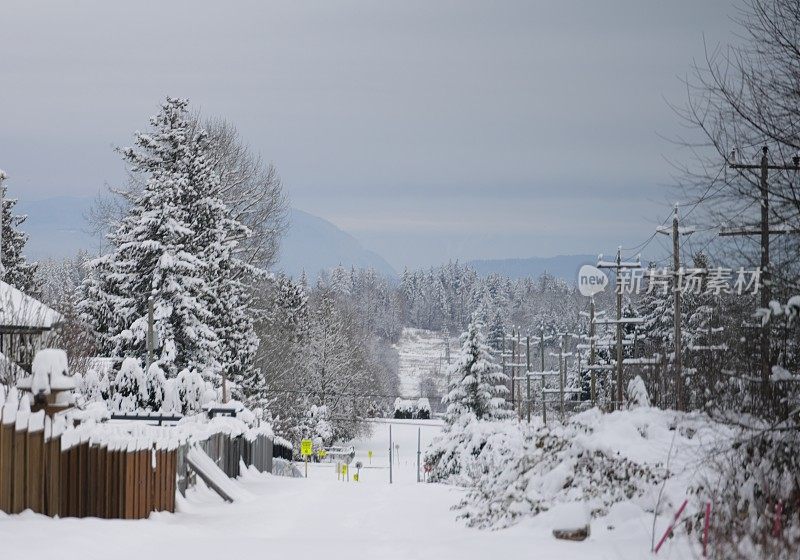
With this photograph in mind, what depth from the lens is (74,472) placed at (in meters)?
11.5

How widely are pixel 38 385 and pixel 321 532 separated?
439 cm

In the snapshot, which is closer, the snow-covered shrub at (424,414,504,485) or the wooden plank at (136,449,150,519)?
the wooden plank at (136,449,150,519)

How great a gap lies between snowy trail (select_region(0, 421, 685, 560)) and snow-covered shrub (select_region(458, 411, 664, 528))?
1.47ft


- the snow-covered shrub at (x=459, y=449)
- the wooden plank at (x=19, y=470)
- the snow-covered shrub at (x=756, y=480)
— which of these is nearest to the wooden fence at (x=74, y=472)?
the wooden plank at (x=19, y=470)

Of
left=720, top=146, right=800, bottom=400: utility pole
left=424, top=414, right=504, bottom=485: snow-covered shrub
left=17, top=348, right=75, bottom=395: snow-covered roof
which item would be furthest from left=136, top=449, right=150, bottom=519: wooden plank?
left=424, top=414, right=504, bottom=485: snow-covered shrub

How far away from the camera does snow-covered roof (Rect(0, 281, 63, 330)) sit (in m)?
28.3

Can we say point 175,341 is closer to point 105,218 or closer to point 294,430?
point 105,218

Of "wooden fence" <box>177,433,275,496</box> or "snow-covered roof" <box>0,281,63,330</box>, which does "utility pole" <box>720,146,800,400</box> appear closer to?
"wooden fence" <box>177,433,275,496</box>

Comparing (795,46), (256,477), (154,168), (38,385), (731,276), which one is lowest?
(256,477)

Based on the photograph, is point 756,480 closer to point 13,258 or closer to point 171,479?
point 171,479

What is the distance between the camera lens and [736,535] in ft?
29.1

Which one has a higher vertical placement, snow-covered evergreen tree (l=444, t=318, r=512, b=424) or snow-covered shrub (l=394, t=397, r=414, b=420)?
snow-covered evergreen tree (l=444, t=318, r=512, b=424)

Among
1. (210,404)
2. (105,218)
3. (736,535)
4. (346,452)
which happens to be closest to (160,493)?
(736,535)

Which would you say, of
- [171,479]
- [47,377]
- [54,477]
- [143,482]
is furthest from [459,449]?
[47,377]
